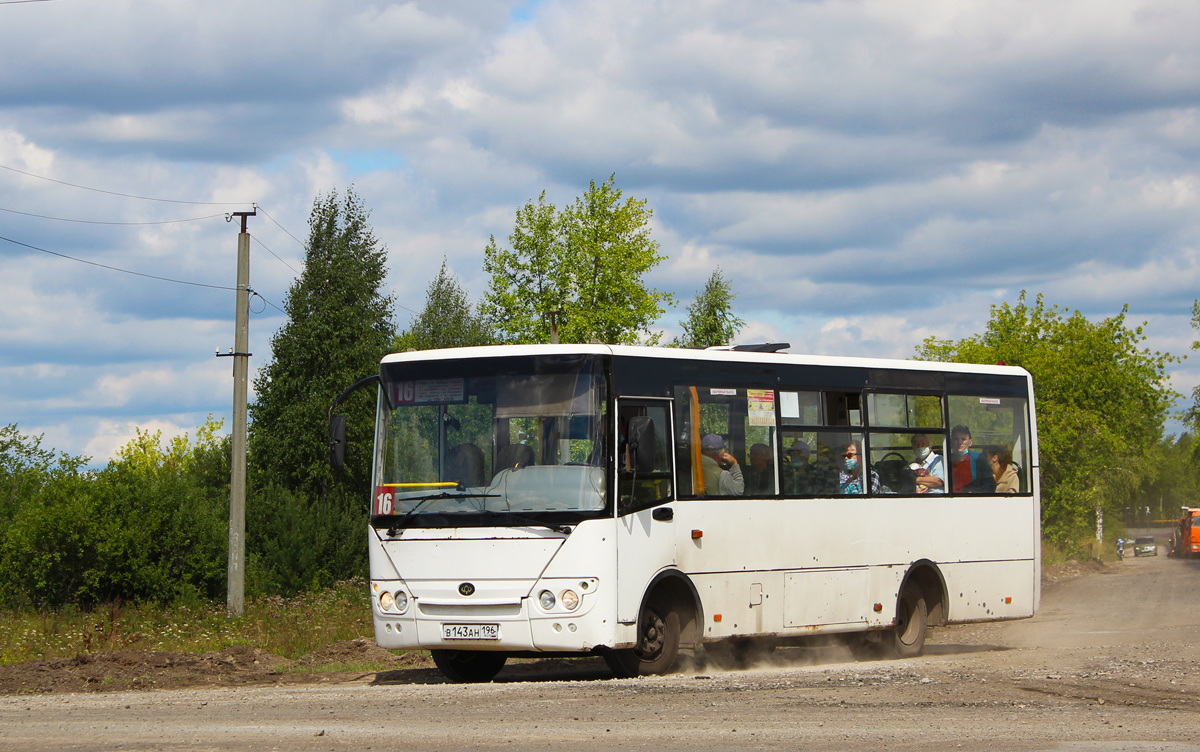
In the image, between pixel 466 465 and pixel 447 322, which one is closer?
pixel 466 465

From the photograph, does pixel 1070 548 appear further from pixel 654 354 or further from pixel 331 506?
pixel 654 354

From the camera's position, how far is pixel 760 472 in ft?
44.0

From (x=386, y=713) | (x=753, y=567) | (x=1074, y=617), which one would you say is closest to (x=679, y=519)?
(x=753, y=567)

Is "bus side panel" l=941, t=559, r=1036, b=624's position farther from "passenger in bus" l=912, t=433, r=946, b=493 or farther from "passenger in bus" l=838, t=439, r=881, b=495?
"passenger in bus" l=838, t=439, r=881, b=495

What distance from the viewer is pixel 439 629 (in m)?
11.8

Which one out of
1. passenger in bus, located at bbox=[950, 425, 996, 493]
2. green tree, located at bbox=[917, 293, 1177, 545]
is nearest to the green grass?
passenger in bus, located at bbox=[950, 425, 996, 493]

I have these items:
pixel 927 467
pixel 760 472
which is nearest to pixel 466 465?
pixel 760 472

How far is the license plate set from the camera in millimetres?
11586

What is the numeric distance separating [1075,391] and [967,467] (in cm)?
4445

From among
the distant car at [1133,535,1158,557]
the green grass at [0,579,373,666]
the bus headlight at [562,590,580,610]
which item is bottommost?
the distant car at [1133,535,1158,557]

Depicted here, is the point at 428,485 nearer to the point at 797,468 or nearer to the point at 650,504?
the point at 650,504

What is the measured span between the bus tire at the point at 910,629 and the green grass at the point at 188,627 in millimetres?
6942

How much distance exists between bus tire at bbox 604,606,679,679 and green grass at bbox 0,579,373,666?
5302mm

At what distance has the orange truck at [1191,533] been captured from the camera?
243 feet
